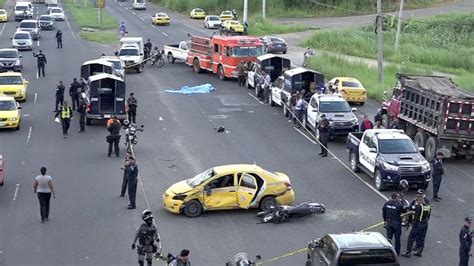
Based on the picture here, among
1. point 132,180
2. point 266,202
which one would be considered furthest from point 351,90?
point 132,180

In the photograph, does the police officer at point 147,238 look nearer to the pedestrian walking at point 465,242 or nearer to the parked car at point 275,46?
the pedestrian walking at point 465,242

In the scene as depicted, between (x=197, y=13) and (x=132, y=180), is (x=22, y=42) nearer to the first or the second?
(x=197, y=13)

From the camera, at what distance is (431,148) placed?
31359mm

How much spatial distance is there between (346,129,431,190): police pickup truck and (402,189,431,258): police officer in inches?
221

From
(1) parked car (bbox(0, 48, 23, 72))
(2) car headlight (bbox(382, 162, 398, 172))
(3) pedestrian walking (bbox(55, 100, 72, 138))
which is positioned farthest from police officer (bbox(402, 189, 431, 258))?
(1) parked car (bbox(0, 48, 23, 72))

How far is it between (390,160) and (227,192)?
5781 mm

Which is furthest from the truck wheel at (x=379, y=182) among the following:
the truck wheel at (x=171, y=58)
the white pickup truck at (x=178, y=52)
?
the truck wheel at (x=171, y=58)

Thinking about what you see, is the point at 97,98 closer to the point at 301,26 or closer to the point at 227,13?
the point at 301,26

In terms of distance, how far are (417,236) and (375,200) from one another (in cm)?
532

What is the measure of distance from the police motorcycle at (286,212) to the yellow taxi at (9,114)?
1550 cm

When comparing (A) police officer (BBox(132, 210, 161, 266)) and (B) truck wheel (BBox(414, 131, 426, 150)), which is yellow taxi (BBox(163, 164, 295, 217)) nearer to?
(A) police officer (BBox(132, 210, 161, 266))

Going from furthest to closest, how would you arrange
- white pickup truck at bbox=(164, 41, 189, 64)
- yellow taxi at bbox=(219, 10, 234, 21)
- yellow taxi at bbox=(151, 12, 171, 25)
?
yellow taxi at bbox=(219, 10, 234, 21), yellow taxi at bbox=(151, 12, 171, 25), white pickup truck at bbox=(164, 41, 189, 64)

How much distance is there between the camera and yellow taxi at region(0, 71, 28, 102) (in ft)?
138

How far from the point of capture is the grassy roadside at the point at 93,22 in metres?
76.8
